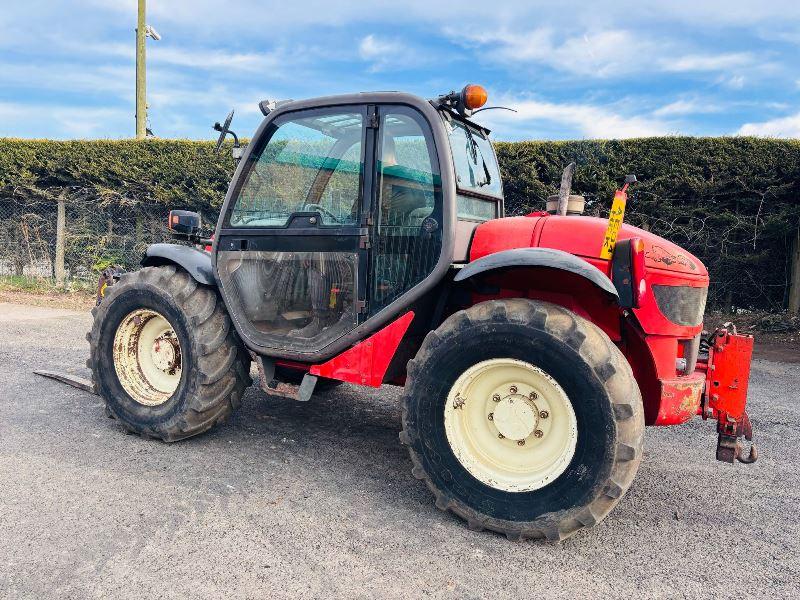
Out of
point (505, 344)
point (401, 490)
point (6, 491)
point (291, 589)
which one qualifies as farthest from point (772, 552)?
point (6, 491)

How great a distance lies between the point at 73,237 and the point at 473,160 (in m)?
10.3

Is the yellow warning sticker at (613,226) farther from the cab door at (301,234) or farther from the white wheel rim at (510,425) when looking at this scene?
the cab door at (301,234)

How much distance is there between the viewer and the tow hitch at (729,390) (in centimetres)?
296

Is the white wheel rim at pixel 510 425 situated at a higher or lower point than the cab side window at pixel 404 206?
lower

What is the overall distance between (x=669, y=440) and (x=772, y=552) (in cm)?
156

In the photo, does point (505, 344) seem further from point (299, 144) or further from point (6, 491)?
point (6, 491)

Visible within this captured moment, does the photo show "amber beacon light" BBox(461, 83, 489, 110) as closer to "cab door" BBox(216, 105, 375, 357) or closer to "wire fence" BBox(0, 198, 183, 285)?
"cab door" BBox(216, 105, 375, 357)

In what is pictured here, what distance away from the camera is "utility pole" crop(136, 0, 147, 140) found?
13109 mm

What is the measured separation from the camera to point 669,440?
4.20 m

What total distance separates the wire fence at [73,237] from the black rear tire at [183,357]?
7725 millimetres

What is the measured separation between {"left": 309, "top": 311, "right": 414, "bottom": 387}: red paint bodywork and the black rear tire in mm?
781

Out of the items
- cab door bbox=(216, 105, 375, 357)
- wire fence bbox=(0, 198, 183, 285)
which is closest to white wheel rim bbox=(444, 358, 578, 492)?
cab door bbox=(216, 105, 375, 357)

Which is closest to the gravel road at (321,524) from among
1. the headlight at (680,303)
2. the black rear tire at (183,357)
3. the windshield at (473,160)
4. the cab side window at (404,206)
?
the black rear tire at (183,357)

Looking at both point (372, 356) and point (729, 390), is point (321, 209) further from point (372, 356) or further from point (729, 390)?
point (729, 390)
